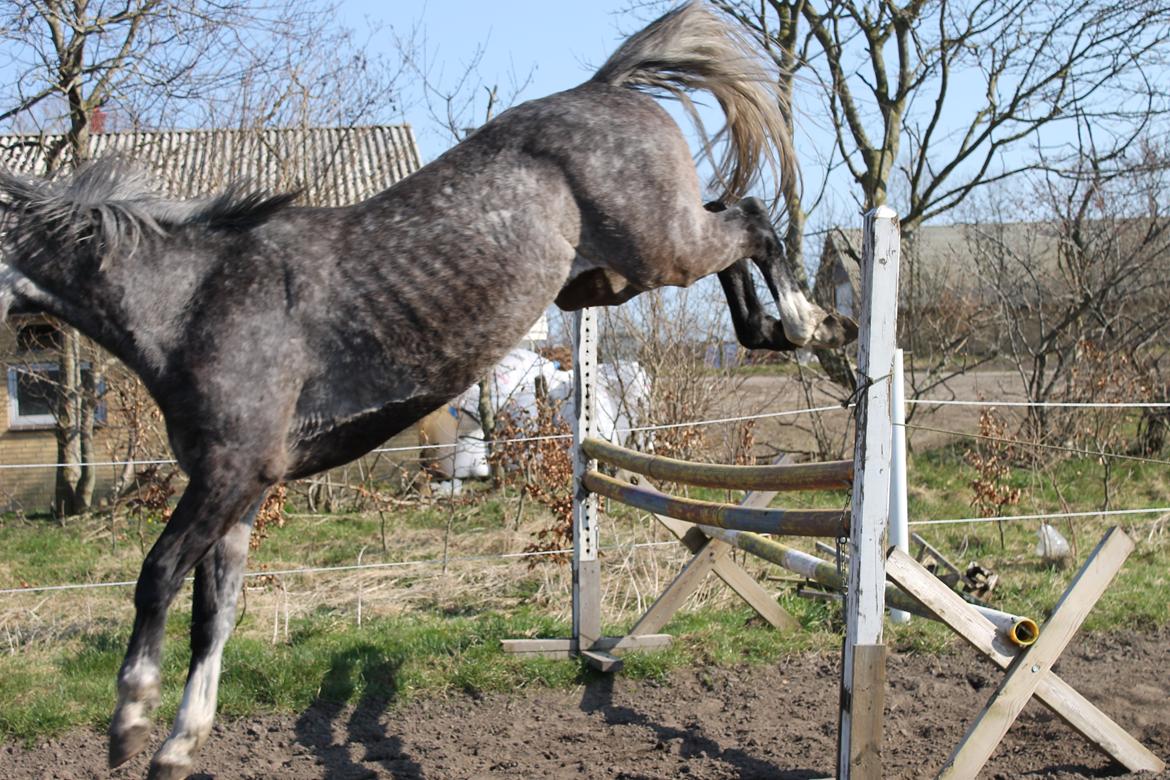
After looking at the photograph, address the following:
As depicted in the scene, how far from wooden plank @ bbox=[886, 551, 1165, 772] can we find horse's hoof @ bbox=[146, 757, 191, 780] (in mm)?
1976

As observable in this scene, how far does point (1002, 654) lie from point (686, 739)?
1300 millimetres

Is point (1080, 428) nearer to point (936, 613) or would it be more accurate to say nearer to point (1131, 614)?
point (1131, 614)

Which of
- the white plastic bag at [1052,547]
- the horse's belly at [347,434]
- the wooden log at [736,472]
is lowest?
the white plastic bag at [1052,547]

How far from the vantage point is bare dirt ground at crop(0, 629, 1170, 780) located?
3867mm

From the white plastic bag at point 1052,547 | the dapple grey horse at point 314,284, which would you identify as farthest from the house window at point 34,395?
the white plastic bag at point 1052,547

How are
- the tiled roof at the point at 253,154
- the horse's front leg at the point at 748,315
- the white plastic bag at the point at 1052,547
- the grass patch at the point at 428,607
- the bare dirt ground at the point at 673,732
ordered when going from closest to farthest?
the horse's front leg at the point at 748,315
the bare dirt ground at the point at 673,732
the grass patch at the point at 428,607
the white plastic bag at the point at 1052,547
the tiled roof at the point at 253,154

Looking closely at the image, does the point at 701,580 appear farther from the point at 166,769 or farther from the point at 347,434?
the point at 166,769

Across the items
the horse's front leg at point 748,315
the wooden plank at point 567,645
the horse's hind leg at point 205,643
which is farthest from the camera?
the wooden plank at point 567,645

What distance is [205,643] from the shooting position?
10.3ft

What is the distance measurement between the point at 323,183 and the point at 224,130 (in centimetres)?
90

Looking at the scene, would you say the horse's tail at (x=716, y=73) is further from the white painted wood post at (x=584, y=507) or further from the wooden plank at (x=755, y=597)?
the wooden plank at (x=755, y=597)

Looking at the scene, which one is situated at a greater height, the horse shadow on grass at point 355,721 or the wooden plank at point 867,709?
the wooden plank at point 867,709

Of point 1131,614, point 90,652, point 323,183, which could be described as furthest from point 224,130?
point 1131,614

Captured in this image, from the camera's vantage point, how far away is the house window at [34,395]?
9.84 m
